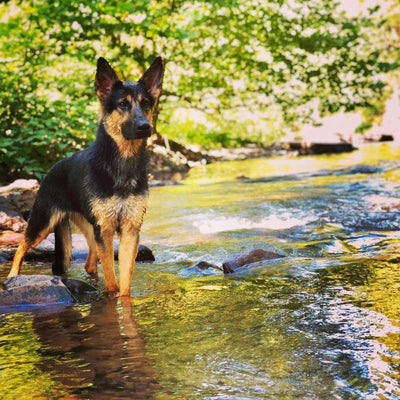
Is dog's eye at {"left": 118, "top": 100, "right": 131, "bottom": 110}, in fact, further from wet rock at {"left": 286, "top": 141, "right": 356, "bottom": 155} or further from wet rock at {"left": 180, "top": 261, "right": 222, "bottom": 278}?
wet rock at {"left": 286, "top": 141, "right": 356, "bottom": 155}

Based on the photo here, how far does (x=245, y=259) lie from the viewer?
6.05m

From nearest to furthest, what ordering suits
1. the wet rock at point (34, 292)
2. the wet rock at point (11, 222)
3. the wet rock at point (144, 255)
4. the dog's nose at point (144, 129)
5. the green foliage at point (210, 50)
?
1. the wet rock at point (34, 292)
2. the dog's nose at point (144, 129)
3. the wet rock at point (144, 255)
4. the wet rock at point (11, 222)
5. the green foliage at point (210, 50)

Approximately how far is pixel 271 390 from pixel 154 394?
0.56m

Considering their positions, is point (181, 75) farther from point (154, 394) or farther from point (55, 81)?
point (154, 394)

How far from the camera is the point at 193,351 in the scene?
3.43 meters

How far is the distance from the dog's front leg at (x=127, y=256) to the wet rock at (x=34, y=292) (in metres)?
0.52

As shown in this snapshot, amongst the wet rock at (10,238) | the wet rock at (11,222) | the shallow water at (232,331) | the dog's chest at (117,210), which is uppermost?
the dog's chest at (117,210)

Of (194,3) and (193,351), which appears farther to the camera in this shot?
(194,3)

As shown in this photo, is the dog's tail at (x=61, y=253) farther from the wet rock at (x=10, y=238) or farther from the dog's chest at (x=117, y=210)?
the wet rock at (x=10, y=238)

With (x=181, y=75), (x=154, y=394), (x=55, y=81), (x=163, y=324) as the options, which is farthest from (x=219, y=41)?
(x=154, y=394)

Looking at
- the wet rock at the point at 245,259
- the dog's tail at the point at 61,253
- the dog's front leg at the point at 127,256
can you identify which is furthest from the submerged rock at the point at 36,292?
the wet rock at the point at 245,259

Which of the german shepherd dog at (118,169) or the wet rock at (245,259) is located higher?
the german shepherd dog at (118,169)

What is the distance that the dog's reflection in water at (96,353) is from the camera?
2930 mm

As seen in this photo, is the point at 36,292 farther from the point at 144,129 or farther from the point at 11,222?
the point at 11,222
